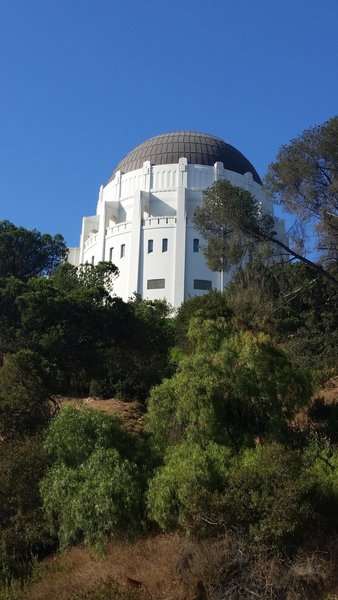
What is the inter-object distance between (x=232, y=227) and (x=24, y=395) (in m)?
8.04

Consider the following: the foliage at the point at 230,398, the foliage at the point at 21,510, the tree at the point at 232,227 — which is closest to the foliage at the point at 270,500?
the foliage at the point at 230,398

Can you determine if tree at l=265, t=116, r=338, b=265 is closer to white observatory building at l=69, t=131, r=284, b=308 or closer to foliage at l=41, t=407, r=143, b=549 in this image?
foliage at l=41, t=407, r=143, b=549

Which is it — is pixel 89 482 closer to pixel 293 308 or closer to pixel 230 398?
pixel 230 398

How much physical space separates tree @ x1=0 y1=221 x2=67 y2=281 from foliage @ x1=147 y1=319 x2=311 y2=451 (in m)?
25.8

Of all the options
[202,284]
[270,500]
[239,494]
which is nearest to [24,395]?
[239,494]

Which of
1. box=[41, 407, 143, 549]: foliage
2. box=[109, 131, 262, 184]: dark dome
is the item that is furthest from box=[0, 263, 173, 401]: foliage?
box=[109, 131, 262, 184]: dark dome

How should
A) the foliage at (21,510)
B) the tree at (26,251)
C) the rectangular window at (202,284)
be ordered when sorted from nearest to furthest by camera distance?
1. the foliage at (21,510)
2. the tree at (26,251)
3. the rectangular window at (202,284)

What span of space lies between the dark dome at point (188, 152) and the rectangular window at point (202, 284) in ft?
32.9

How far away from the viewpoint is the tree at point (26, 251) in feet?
129

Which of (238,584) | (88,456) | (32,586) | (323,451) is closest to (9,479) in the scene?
(88,456)

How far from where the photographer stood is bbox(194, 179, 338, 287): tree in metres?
20.3

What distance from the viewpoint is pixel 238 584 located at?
420 inches

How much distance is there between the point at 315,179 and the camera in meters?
20.3

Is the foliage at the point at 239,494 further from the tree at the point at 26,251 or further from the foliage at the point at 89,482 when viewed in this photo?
the tree at the point at 26,251
